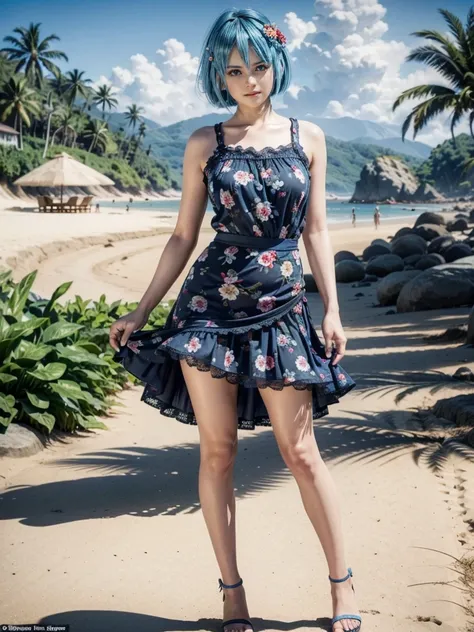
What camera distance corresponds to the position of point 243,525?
3406 millimetres

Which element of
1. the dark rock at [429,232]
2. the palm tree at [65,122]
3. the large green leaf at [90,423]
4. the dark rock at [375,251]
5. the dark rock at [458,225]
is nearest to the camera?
the large green leaf at [90,423]

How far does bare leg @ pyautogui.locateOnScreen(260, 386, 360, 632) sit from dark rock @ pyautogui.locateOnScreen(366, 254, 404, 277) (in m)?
13.9

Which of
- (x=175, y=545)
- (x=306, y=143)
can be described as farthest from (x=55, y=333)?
(x=306, y=143)

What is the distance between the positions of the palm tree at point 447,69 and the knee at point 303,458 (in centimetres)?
2415

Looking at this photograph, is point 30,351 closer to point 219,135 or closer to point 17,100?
point 219,135

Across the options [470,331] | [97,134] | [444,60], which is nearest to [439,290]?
[470,331]

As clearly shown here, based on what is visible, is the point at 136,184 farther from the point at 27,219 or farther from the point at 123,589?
the point at 123,589

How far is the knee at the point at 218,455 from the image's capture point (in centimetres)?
237

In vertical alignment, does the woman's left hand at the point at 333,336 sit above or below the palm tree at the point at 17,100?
below

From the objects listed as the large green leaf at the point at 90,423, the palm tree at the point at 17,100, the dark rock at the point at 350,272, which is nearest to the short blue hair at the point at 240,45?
the large green leaf at the point at 90,423

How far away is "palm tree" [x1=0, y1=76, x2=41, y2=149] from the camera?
60188mm

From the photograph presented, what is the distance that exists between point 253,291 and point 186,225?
40cm

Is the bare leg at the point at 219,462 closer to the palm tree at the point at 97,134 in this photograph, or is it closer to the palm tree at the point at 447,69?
the palm tree at the point at 447,69

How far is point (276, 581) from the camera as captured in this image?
2857 mm
